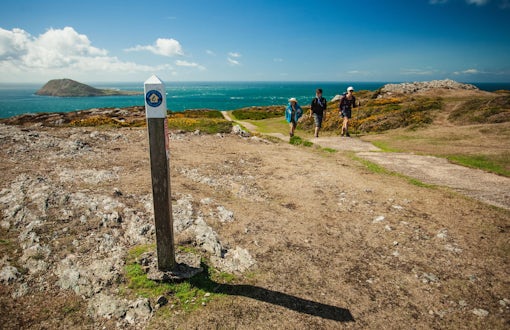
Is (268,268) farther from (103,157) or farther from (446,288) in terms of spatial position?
(103,157)

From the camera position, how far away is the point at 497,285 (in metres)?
5.08

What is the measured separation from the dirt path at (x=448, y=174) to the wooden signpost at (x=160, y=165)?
30.4 ft

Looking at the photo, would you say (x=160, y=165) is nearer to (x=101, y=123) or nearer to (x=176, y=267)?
(x=176, y=267)

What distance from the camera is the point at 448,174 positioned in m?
11.2

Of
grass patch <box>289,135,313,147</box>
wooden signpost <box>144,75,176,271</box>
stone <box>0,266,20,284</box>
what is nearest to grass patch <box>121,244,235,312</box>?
wooden signpost <box>144,75,176,271</box>

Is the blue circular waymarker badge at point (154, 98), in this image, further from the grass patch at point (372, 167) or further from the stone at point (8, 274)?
the grass patch at point (372, 167)

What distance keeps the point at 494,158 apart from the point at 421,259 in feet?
33.8

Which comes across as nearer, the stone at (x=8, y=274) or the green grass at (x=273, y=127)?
the stone at (x=8, y=274)

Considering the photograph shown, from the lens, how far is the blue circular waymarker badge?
408 centimetres

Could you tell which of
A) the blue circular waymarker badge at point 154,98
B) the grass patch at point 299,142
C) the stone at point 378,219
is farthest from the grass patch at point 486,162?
the blue circular waymarker badge at point 154,98

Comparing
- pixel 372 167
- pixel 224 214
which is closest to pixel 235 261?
pixel 224 214

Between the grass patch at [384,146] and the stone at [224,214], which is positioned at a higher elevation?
the grass patch at [384,146]

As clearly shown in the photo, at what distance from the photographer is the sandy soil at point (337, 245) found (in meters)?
4.45

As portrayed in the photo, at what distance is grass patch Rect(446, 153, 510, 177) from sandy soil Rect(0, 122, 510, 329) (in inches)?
157
